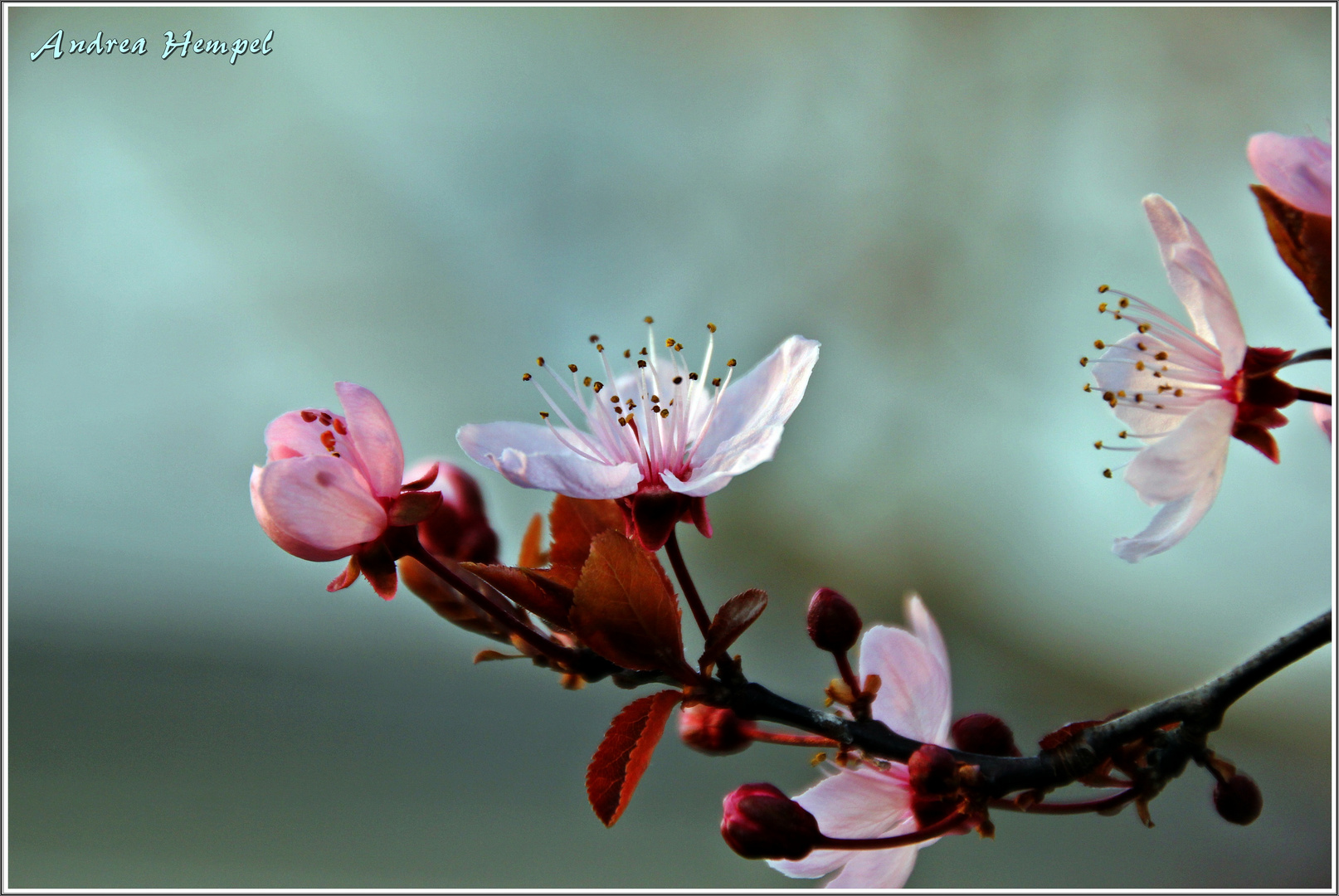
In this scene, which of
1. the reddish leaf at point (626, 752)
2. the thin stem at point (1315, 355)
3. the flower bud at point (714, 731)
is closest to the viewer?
the thin stem at point (1315, 355)

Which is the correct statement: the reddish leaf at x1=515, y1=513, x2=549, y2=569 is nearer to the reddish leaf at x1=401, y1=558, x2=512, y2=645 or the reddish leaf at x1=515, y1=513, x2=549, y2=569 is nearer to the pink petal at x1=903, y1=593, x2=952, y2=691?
the reddish leaf at x1=401, y1=558, x2=512, y2=645

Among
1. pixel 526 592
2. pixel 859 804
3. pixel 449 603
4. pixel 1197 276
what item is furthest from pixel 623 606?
pixel 1197 276

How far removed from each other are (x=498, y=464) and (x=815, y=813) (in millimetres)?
371

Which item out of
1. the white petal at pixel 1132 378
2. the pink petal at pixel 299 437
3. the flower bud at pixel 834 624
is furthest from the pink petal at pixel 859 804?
the pink petal at pixel 299 437

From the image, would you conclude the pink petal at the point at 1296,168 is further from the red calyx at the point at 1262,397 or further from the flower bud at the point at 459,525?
the flower bud at the point at 459,525

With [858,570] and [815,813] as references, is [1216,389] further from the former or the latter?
[858,570]

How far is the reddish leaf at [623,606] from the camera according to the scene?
0.59 m

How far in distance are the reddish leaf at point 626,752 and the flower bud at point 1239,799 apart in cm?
37

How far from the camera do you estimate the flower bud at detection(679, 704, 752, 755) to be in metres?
0.72

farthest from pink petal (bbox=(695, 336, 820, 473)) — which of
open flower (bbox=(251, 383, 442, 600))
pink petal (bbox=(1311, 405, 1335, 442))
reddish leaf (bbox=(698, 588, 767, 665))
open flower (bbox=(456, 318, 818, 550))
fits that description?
pink petal (bbox=(1311, 405, 1335, 442))

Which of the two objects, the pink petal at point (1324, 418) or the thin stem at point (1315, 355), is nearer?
the thin stem at point (1315, 355)

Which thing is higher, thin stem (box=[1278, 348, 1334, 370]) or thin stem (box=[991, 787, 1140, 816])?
thin stem (box=[1278, 348, 1334, 370])

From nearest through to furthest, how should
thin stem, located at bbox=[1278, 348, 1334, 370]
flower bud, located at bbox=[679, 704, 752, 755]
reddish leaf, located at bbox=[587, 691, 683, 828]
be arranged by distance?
thin stem, located at bbox=[1278, 348, 1334, 370]
reddish leaf, located at bbox=[587, 691, 683, 828]
flower bud, located at bbox=[679, 704, 752, 755]

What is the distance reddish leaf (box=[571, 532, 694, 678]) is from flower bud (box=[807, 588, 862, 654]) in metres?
0.15
